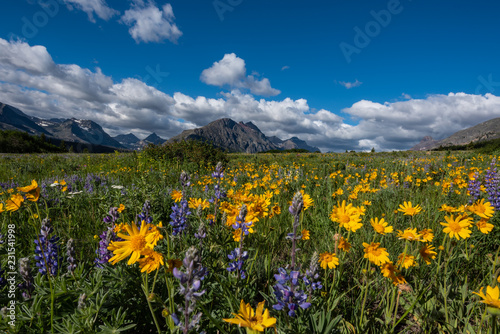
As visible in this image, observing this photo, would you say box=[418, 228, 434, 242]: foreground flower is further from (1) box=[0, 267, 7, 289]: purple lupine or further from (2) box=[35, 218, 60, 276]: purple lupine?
(1) box=[0, 267, 7, 289]: purple lupine

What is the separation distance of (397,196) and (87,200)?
5916mm

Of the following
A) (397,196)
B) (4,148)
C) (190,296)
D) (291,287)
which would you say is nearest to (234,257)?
(291,287)

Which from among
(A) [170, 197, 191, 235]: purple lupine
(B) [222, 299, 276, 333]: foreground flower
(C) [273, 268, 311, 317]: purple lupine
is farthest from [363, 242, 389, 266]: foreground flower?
(A) [170, 197, 191, 235]: purple lupine

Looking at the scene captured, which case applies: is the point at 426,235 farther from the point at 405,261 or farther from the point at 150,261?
the point at 150,261

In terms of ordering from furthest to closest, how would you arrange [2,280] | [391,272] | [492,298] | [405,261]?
[2,280] → [405,261] → [391,272] → [492,298]

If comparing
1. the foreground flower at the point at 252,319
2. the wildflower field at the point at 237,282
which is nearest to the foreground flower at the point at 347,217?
the wildflower field at the point at 237,282

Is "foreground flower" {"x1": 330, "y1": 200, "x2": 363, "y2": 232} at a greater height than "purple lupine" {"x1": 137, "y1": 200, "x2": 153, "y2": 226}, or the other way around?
"foreground flower" {"x1": 330, "y1": 200, "x2": 363, "y2": 232}

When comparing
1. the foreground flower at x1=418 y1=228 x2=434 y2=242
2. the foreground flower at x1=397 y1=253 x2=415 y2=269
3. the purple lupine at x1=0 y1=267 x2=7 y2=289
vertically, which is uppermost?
the foreground flower at x1=418 y1=228 x2=434 y2=242

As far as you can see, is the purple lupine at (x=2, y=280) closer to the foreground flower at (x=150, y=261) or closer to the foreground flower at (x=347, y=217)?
the foreground flower at (x=150, y=261)

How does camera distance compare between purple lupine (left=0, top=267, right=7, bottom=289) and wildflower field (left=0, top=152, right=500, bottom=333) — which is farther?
purple lupine (left=0, top=267, right=7, bottom=289)

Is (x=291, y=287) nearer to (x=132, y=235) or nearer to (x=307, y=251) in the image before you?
(x=132, y=235)

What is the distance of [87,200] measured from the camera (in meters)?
3.87

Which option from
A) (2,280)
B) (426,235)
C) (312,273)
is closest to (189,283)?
(312,273)

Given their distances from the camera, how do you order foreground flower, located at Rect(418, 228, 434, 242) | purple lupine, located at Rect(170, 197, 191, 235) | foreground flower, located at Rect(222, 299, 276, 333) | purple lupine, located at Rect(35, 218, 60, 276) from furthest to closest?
purple lupine, located at Rect(170, 197, 191, 235), purple lupine, located at Rect(35, 218, 60, 276), foreground flower, located at Rect(418, 228, 434, 242), foreground flower, located at Rect(222, 299, 276, 333)
